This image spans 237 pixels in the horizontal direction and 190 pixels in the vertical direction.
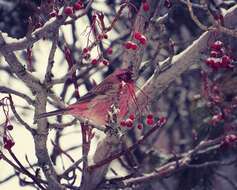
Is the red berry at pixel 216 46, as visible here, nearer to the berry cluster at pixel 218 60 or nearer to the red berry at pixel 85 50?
the berry cluster at pixel 218 60

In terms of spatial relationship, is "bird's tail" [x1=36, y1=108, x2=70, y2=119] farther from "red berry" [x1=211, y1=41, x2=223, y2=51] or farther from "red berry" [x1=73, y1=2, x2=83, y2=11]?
"red berry" [x1=211, y1=41, x2=223, y2=51]

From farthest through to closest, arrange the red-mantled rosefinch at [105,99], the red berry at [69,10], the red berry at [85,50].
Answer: the red-mantled rosefinch at [105,99], the red berry at [85,50], the red berry at [69,10]

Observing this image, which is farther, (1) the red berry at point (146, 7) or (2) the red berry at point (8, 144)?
(1) the red berry at point (146, 7)

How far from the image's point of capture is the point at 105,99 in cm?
448

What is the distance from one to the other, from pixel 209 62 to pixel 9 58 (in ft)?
4.95

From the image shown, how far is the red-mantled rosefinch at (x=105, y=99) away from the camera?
148 inches

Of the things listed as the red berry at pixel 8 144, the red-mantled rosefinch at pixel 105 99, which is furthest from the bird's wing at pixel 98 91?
the red berry at pixel 8 144

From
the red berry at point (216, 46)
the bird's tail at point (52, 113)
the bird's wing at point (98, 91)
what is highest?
the bird's wing at point (98, 91)

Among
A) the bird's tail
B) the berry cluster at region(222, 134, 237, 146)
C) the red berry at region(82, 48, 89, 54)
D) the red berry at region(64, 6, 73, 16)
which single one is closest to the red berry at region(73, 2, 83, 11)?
the red berry at region(82, 48, 89, 54)

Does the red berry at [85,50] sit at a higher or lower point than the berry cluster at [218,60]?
higher

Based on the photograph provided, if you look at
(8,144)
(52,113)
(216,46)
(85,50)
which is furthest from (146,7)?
(8,144)

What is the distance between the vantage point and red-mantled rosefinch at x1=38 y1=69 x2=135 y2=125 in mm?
3756

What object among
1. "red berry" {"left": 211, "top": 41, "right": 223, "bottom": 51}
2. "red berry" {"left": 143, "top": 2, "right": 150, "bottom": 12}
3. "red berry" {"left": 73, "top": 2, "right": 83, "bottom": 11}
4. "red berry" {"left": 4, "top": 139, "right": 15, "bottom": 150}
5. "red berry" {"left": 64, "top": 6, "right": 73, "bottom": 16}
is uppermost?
"red berry" {"left": 73, "top": 2, "right": 83, "bottom": 11}

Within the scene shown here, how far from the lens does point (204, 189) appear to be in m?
A: 6.08
